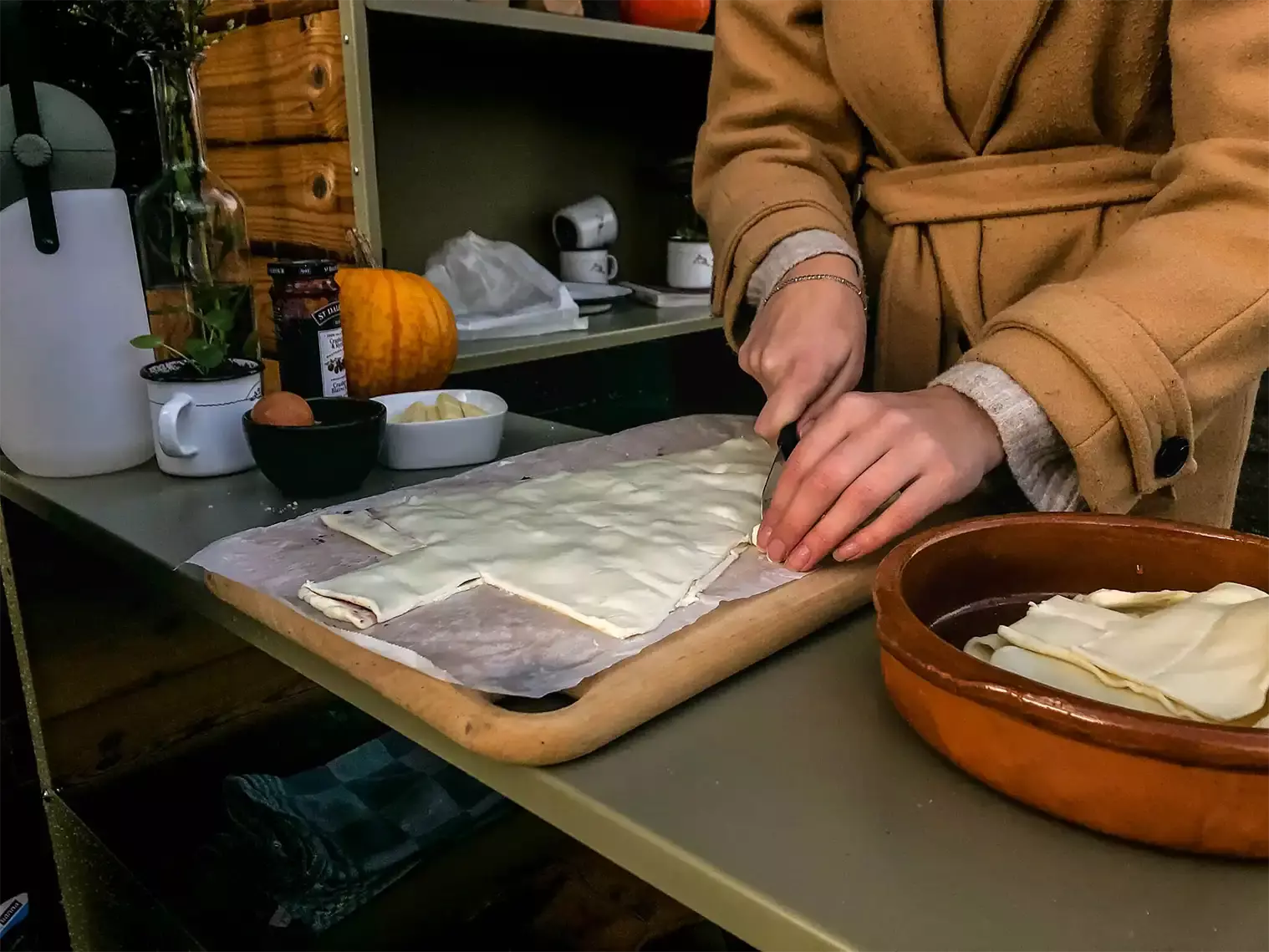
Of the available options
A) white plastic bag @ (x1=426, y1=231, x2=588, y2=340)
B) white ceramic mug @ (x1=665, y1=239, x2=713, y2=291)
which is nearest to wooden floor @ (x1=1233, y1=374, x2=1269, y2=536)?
white ceramic mug @ (x1=665, y1=239, x2=713, y2=291)

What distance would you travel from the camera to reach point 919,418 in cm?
60

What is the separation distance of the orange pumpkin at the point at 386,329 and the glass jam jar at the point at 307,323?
0.05 metres

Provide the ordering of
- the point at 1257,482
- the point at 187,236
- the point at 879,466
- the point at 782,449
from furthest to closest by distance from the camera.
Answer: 1. the point at 1257,482
2. the point at 187,236
3. the point at 782,449
4. the point at 879,466

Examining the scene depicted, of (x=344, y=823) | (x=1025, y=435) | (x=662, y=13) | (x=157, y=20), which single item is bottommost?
(x=344, y=823)

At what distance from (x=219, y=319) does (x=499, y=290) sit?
2.26 feet

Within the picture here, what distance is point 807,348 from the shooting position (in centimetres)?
74

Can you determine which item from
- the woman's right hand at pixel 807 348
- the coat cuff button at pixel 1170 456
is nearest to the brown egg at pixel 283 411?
the woman's right hand at pixel 807 348

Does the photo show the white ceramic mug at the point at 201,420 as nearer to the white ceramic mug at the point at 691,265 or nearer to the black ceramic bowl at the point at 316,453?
the black ceramic bowl at the point at 316,453

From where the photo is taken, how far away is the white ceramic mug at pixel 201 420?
33.1 inches

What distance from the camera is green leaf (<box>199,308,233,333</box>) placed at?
2.90 ft

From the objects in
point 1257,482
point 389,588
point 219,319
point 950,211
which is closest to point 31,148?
point 219,319

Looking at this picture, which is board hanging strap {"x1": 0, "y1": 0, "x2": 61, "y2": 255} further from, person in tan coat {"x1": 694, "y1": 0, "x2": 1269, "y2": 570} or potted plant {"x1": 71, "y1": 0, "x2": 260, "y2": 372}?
person in tan coat {"x1": 694, "y1": 0, "x2": 1269, "y2": 570}

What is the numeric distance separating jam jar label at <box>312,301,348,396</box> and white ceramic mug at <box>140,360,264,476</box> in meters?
0.08

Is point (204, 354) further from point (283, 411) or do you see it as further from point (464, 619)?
point (464, 619)
